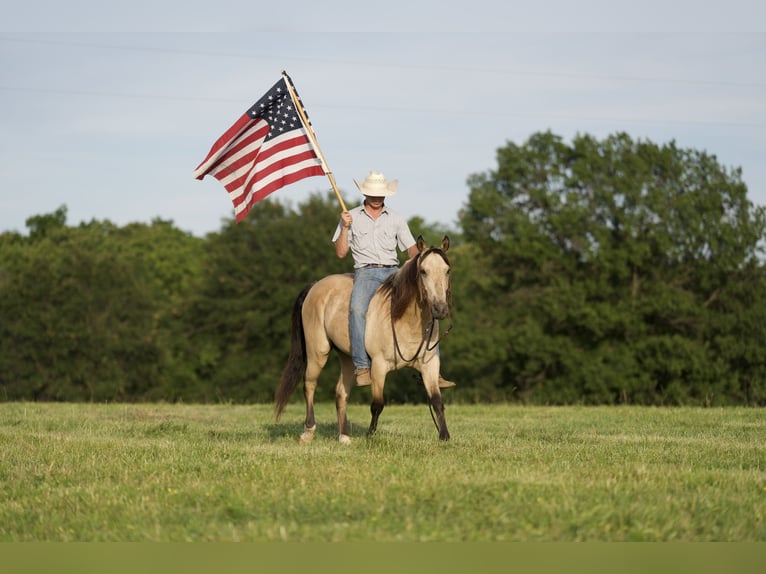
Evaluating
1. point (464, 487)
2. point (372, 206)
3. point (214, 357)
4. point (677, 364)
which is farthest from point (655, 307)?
point (464, 487)

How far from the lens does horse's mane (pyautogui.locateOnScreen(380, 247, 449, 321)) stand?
11.1 m

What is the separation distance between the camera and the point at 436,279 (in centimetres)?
1058

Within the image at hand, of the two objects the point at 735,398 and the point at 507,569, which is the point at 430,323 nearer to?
the point at 507,569

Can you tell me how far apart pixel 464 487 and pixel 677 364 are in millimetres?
40049

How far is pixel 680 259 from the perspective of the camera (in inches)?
1933

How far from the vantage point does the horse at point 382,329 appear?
1071 cm

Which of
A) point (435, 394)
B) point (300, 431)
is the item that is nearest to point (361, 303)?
point (435, 394)

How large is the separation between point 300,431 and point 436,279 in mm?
4635

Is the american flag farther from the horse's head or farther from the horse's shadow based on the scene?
the horse's head

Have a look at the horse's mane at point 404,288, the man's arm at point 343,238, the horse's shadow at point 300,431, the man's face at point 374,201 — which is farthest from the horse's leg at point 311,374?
the man's face at point 374,201

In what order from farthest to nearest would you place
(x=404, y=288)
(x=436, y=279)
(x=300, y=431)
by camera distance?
(x=300, y=431)
(x=404, y=288)
(x=436, y=279)

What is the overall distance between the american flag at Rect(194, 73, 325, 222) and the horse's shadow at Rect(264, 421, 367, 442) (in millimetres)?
3130

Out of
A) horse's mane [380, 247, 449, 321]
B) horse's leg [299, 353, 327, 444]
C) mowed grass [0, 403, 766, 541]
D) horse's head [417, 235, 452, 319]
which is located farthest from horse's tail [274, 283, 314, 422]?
horse's head [417, 235, 452, 319]

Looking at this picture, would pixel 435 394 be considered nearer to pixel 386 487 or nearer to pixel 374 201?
pixel 374 201
